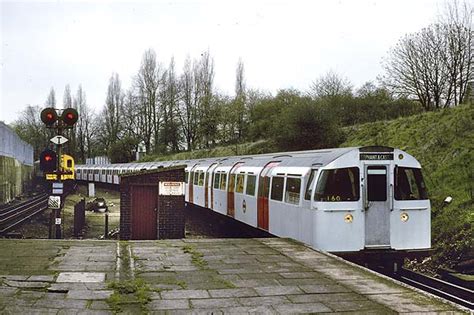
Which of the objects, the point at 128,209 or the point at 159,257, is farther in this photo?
the point at 128,209

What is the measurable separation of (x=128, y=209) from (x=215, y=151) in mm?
29241

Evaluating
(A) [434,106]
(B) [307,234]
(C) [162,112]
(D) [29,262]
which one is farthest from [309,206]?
(C) [162,112]

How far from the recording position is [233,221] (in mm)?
17438

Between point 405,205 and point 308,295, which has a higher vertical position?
point 405,205

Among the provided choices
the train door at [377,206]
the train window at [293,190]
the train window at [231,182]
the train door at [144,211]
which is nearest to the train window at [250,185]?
the train window at [231,182]

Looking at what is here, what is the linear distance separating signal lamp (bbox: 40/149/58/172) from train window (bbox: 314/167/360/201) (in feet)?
17.6

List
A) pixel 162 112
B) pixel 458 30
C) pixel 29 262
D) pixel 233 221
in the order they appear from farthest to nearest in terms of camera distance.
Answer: pixel 162 112
pixel 458 30
pixel 233 221
pixel 29 262

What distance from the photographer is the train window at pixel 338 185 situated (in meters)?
10.3

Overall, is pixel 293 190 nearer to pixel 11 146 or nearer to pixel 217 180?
pixel 217 180

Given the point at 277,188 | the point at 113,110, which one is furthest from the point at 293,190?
the point at 113,110

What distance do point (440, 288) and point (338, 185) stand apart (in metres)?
2.65

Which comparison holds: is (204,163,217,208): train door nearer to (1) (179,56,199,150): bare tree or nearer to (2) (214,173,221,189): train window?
(2) (214,173,221,189): train window

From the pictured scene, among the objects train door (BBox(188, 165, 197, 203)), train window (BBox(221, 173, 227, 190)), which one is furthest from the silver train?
train door (BBox(188, 165, 197, 203))

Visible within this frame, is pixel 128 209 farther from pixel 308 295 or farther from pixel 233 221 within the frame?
pixel 308 295
